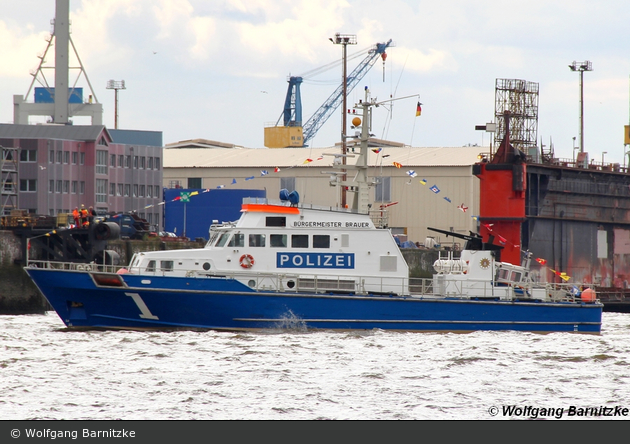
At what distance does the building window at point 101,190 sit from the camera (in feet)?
186

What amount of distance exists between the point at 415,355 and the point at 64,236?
16999mm

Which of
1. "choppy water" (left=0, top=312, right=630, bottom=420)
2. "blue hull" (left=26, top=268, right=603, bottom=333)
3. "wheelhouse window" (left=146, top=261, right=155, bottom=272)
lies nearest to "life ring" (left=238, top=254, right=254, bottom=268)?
"blue hull" (left=26, top=268, right=603, bottom=333)

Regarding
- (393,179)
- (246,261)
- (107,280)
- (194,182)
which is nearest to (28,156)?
(194,182)

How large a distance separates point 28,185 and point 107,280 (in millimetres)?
29648

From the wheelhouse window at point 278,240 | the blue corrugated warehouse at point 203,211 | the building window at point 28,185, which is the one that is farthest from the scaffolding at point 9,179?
the wheelhouse window at point 278,240

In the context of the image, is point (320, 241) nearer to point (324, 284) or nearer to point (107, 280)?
point (324, 284)

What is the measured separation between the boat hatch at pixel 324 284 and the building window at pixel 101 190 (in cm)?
3310

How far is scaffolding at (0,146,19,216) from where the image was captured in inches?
1929

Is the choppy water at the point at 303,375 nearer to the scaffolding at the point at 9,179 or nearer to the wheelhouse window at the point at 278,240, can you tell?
the wheelhouse window at the point at 278,240

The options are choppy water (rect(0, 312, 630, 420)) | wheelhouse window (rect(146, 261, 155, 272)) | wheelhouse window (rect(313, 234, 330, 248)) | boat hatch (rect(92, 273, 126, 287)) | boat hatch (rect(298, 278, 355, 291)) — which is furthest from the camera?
wheelhouse window (rect(313, 234, 330, 248))

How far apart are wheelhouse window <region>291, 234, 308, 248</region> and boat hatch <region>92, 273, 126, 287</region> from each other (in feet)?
15.8

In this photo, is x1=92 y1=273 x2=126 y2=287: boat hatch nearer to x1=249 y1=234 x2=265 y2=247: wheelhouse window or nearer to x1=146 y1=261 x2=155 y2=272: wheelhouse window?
x1=146 y1=261 x2=155 y2=272: wheelhouse window

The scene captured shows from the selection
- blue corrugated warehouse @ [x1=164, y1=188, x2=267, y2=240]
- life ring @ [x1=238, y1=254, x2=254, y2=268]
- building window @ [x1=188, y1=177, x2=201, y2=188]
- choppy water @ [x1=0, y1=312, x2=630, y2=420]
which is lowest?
choppy water @ [x1=0, y1=312, x2=630, y2=420]
